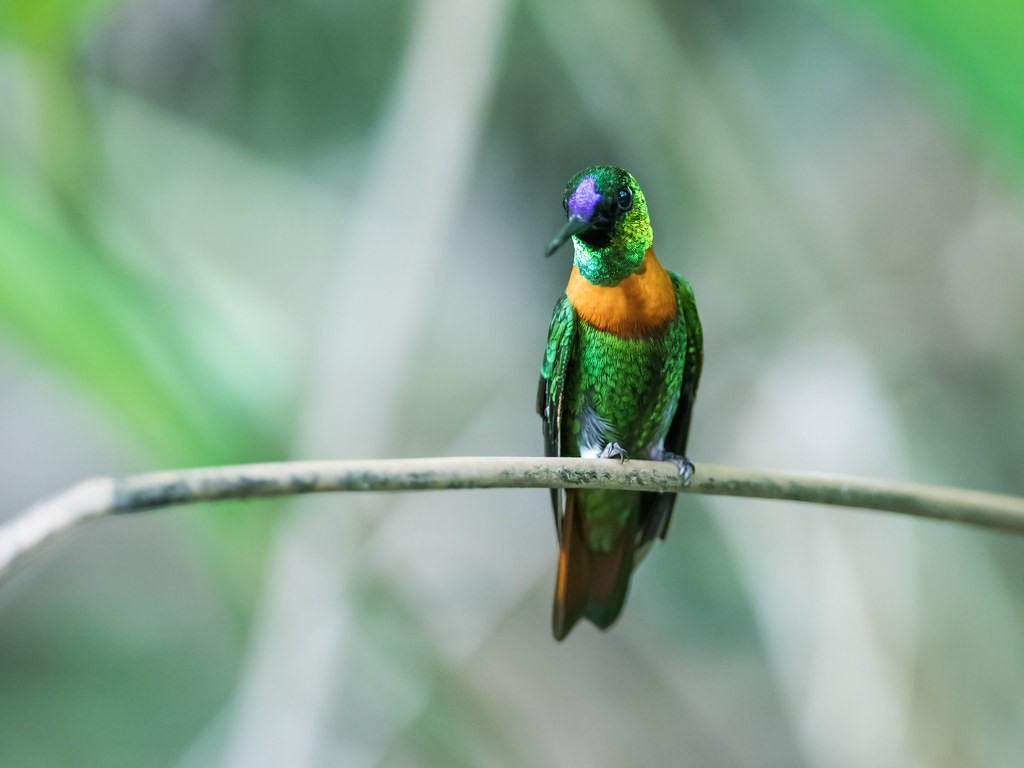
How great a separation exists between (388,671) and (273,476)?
169 centimetres

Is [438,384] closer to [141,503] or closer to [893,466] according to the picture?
[893,466]

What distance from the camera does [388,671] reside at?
1.98 metres

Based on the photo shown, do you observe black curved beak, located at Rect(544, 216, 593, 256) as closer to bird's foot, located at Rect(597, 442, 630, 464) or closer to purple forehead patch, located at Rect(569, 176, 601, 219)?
purple forehead patch, located at Rect(569, 176, 601, 219)

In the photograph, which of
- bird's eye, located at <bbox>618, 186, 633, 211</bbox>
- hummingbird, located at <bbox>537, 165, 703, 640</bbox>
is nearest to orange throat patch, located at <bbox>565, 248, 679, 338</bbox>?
hummingbird, located at <bbox>537, 165, 703, 640</bbox>

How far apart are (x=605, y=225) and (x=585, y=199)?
0.09 feet

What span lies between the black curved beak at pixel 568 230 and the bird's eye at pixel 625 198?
5 cm

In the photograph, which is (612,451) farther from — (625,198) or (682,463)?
(625,198)

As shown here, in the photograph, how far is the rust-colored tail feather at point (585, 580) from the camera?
0.75 meters

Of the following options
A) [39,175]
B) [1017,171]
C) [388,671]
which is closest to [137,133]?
[39,175]

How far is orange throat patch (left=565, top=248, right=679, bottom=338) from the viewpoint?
29.9 inches

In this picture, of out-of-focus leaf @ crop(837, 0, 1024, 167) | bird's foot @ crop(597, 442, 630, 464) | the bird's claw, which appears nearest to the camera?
out-of-focus leaf @ crop(837, 0, 1024, 167)

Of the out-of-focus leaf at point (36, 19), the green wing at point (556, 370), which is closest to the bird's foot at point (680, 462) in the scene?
the green wing at point (556, 370)

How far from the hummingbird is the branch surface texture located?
0.14 m

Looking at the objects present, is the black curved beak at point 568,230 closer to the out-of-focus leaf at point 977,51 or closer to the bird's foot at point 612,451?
the out-of-focus leaf at point 977,51
